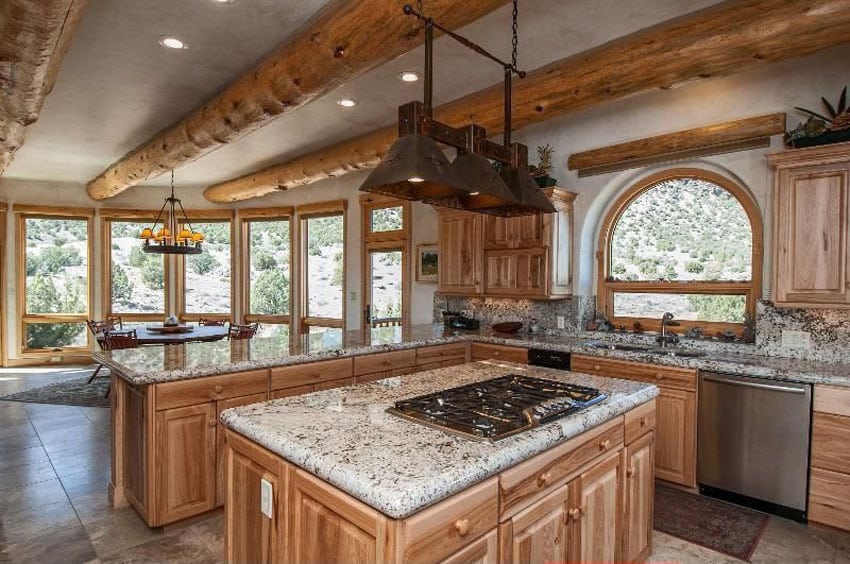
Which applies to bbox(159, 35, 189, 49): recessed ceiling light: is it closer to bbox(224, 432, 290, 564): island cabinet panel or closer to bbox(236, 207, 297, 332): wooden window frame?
bbox(224, 432, 290, 564): island cabinet panel

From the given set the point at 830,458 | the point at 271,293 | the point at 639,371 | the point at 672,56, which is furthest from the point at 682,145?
the point at 271,293

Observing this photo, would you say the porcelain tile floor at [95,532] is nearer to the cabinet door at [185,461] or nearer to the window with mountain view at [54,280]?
the cabinet door at [185,461]

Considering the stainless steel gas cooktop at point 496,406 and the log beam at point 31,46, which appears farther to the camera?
the log beam at point 31,46

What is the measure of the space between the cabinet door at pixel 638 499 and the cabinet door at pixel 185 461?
226 cm

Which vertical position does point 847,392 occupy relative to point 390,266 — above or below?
below

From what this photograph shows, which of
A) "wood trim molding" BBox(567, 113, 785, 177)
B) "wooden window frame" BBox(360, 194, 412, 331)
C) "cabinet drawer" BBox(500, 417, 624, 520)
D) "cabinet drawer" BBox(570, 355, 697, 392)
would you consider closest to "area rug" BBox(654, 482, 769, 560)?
"cabinet drawer" BBox(570, 355, 697, 392)

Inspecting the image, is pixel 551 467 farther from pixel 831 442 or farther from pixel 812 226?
pixel 812 226

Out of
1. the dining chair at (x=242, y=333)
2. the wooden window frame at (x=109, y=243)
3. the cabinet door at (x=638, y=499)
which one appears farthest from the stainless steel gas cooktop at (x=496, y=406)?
the wooden window frame at (x=109, y=243)

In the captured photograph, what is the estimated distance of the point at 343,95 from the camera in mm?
4277

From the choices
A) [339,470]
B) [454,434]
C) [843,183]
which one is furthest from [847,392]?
[339,470]

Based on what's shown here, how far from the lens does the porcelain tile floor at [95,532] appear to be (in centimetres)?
262

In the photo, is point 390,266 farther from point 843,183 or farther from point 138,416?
point 843,183

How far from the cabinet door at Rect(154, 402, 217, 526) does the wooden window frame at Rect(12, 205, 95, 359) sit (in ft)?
22.5

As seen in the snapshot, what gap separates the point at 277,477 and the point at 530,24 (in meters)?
2.84
